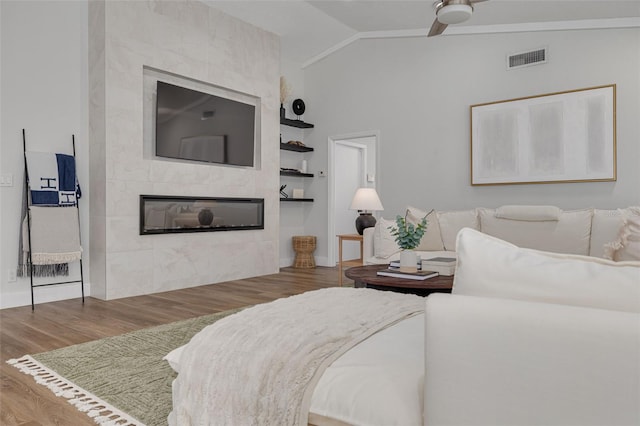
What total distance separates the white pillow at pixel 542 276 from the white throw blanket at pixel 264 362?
436 millimetres

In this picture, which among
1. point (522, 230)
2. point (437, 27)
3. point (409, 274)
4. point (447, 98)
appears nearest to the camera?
point (409, 274)

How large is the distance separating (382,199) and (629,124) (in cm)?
290

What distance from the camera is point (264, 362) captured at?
115cm

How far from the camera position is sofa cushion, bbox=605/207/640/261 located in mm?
1669

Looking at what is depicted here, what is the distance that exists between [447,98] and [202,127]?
3.07 meters

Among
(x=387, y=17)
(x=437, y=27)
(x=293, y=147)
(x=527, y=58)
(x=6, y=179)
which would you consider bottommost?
(x=6, y=179)

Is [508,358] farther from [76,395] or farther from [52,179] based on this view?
[52,179]

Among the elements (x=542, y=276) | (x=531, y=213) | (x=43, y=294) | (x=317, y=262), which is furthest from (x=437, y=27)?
(x=43, y=294)

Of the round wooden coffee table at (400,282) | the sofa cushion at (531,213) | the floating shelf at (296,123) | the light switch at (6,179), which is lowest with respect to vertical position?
the round wooden coffee table at (400,282)

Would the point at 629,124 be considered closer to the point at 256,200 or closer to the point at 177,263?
the point at 256,200

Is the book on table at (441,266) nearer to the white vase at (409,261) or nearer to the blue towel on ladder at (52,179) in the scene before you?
the white vase at (409,261)

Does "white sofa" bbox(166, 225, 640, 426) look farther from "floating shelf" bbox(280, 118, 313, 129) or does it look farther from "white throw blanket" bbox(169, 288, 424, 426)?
"floating shelf" bbox(280, 118, 313, 129)

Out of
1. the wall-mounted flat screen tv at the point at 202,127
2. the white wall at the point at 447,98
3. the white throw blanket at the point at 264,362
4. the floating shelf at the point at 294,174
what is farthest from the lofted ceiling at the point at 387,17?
the white throw blanket at the point at 264,362

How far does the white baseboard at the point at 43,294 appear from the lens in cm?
377
